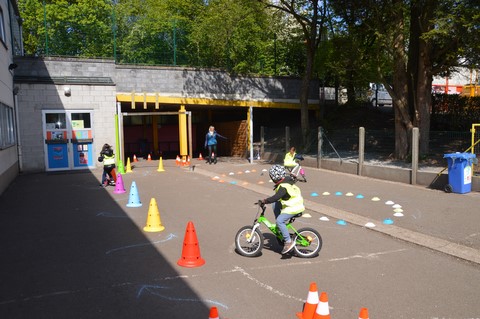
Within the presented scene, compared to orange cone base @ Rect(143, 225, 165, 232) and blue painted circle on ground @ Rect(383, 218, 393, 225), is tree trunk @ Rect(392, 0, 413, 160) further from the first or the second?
orange cone base @ Rect(143, 225, 165, 232)

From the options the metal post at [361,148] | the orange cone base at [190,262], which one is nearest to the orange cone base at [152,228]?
the orange cone base at [190,262]

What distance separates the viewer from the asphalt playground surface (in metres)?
4.53

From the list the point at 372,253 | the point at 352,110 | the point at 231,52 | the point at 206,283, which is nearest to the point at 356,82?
the point at 352,110

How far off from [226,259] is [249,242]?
0.43 meters

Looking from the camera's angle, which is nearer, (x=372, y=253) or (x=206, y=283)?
(x=206, y=283)

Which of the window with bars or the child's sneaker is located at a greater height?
the window with bars

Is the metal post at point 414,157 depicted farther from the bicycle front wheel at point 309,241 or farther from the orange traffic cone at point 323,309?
the orange traffic cone at point 323,309

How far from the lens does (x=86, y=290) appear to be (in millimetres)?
4887

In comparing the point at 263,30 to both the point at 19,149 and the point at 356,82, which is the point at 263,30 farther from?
the point at 19,149

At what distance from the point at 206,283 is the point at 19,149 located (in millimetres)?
14833

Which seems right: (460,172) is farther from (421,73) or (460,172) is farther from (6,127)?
(6,127)

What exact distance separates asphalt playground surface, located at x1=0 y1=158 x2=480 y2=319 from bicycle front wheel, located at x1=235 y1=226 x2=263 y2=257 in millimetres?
93

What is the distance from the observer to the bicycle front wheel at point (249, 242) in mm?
6133

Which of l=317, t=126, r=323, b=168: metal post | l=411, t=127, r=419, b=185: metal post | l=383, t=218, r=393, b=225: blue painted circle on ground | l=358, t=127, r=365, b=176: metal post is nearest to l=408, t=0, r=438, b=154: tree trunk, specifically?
l=358, t=127, r=365, b=176: metal post
